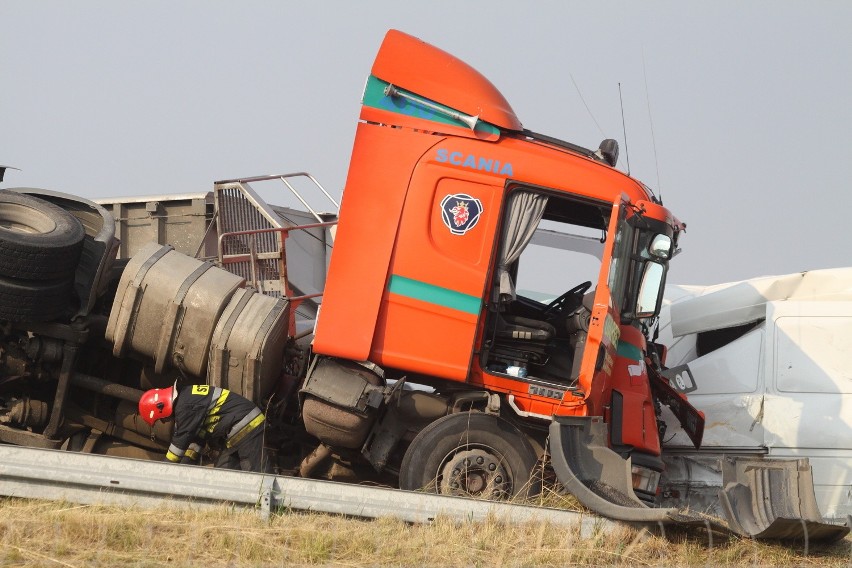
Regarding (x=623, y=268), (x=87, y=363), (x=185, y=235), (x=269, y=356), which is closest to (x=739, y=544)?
(x=623, y=268)

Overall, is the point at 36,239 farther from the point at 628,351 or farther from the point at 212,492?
the point at 628,351

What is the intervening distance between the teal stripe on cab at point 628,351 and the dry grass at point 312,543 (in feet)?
4.93

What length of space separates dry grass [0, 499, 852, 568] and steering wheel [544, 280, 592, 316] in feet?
7.02

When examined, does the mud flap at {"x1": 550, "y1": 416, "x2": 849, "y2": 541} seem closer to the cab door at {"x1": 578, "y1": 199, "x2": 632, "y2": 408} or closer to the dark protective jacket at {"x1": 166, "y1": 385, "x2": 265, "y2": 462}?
the cab door at {"x1": 578, "y1": 199, "x2": 632, "y2": 408}

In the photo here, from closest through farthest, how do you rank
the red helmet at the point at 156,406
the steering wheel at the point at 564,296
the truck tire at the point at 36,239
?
the truck tire at the point at 36,239 → the red helmet at the point at 156,406 → the steering wheel at the point at 564,296

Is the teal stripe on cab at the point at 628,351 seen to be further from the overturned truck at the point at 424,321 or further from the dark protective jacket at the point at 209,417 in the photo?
the dark protective jacket at the point at 209,417

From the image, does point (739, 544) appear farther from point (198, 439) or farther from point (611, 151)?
point (198, 439)

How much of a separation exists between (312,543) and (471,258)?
2.37 meters

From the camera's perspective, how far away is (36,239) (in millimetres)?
7246

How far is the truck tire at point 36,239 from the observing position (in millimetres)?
7117

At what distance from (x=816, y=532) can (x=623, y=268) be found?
2124 millimetres

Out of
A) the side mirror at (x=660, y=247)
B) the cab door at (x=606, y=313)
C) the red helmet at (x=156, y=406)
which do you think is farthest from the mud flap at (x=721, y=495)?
the red helmet at (x=156, y=406)

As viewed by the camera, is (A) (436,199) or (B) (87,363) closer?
(A) (436,199)

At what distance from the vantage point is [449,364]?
7.23m
